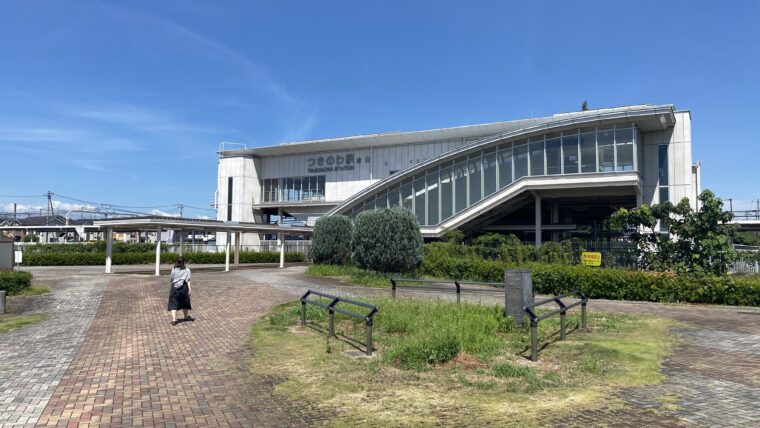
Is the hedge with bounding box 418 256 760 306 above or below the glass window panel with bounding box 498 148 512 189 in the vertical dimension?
below

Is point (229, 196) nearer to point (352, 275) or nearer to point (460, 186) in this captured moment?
point (460, 186)

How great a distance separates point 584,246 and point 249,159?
40.1m

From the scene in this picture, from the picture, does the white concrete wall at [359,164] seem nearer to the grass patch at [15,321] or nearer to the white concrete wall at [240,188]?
the white concrete wall at [240,188]

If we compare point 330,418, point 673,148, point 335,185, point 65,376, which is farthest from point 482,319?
point 335,185

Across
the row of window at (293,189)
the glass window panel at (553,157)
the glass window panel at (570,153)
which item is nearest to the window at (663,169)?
the glass window panel at (570,153)

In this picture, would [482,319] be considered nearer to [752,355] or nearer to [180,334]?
[752,355]

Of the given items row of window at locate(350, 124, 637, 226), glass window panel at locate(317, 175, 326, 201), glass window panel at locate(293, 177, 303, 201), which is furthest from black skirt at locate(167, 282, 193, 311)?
glass window panel at locate(293, 177, 303, 201)

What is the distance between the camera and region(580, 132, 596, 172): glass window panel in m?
29.8

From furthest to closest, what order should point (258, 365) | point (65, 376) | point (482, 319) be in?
point (482, 319) < point (258, 365) < point (65, 376)

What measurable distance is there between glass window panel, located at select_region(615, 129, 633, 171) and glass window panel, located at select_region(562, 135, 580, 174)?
2271 millimetres

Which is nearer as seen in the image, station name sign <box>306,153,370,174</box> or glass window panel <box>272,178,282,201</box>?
station name sign <box>306,153,370,174</box>

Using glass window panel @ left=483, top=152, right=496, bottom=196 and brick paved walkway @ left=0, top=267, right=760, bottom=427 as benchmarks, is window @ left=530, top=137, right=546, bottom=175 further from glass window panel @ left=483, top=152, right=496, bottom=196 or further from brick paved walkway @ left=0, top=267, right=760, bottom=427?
brick paved walkway @ left=0, top=267, right=760, bottom=427

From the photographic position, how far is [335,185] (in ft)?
167

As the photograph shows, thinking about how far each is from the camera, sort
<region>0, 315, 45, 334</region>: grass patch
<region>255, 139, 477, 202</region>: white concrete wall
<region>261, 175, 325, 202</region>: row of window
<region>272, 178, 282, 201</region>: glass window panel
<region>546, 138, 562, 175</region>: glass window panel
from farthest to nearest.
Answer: <region>272, 178, 282, 201</region>: glass window panel
<region>261, 175, 325, 202</region>: row of window
<region>255, 139, 477, 202</region>: white concrete wall
<region>546, 138, 562, 175</region>: glass window panel
<region>0, 315, 45, 334</region>: grass patch
